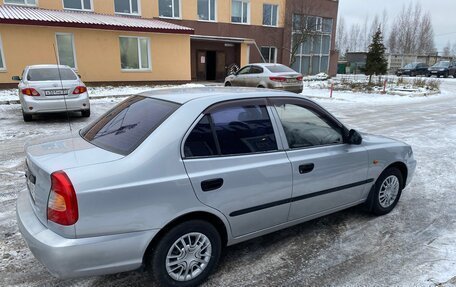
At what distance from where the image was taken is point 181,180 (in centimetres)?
261

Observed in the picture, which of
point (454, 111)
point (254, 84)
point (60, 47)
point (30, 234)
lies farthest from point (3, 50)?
point (454, 111)

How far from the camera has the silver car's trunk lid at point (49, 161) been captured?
2.50 m

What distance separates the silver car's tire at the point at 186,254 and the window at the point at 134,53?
18238 millimetres

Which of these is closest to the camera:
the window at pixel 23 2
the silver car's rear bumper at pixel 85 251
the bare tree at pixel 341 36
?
the silver car's rear bumper at pixel 85 251

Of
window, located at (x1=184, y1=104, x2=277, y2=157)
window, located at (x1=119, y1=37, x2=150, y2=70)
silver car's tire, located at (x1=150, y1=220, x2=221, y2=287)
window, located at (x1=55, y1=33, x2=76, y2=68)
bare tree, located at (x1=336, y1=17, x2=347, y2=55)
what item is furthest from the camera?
bare tree, located at (x1=336, y1=17, x2=347, y2=55)

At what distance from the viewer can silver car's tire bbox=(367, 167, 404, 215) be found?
409 centimetres

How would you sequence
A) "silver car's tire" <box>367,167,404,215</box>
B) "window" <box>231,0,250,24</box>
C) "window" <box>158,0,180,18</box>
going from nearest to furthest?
"silver car's tire" <box>367,167,404,215</box> → "window" <box>158,0,180,18</box> → "window" <box>231,0,250,24</box>

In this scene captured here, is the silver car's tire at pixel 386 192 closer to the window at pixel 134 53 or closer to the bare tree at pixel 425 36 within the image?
the window at pixel 134 53

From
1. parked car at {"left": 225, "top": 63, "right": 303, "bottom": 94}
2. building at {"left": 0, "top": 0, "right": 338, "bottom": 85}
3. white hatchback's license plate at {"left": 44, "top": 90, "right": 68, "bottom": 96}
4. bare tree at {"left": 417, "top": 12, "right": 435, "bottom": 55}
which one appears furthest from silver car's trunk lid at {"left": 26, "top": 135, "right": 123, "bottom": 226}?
bare tree at {"left": 417, "top": 12, "right": 435, "bottom": 55}

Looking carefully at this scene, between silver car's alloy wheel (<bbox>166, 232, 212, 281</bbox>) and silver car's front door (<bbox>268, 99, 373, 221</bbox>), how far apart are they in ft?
3.10

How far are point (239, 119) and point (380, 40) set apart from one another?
66.4 ft

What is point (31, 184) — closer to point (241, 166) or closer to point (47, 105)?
point (241, 166)

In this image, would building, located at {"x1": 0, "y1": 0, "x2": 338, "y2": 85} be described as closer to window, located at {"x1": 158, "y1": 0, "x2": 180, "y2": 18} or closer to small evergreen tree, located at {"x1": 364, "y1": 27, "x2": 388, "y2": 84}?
window, located at {"x1": 158, "y1": 0, "x2": 180, "y2": 18}

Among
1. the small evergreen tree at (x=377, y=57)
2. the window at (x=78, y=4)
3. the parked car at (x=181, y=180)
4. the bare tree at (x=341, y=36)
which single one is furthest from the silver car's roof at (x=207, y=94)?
the bare tree at (x=341, y=36)
